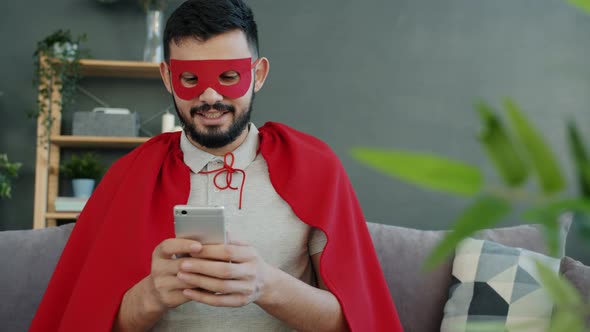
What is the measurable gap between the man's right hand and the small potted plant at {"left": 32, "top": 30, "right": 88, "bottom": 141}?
2.21 metres

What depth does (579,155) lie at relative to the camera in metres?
0.17

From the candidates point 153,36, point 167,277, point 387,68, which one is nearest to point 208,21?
point 167,277

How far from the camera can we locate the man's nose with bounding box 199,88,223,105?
1729mm

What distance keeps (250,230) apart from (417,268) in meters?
0.71

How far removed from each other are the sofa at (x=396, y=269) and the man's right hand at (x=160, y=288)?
1.94 feet

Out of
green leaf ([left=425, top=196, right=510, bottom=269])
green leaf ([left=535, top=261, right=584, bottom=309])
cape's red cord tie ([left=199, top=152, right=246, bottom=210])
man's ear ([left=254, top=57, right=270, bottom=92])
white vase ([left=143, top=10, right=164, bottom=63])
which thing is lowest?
cape's red cord tie ([left=199, top=152, right=246, bottom=210])

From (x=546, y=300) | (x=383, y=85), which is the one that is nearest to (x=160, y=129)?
(x=383, y=85)

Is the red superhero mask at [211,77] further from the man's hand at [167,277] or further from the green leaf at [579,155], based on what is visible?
the green leaf at [579,155]

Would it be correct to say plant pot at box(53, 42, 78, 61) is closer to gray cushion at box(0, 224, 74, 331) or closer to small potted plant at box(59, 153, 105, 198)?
small potted plant at box(59, 153, 105, 198)

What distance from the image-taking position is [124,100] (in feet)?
12.7

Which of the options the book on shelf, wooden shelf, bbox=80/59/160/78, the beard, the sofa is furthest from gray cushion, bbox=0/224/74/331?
wooden shelf, bbox=80/59/160/78

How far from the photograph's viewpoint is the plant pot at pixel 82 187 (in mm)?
3549

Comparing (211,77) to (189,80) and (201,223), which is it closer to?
(189,80)

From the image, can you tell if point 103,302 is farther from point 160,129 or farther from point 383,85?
point 383,85
